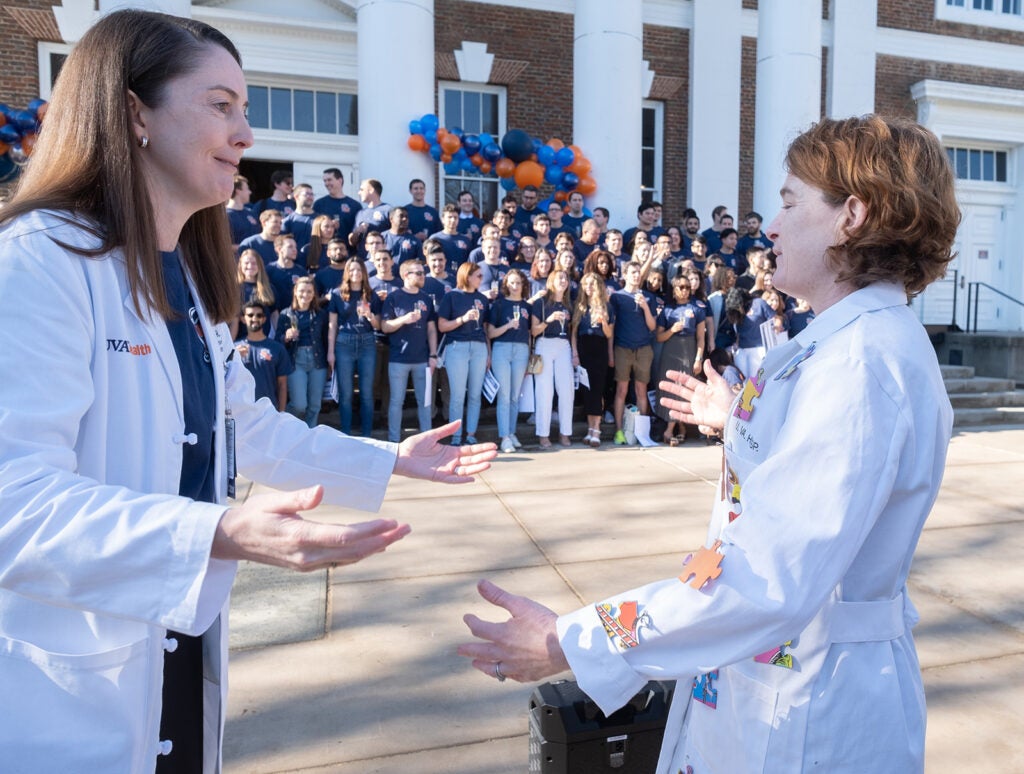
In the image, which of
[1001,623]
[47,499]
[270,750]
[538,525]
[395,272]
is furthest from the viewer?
[395,272]

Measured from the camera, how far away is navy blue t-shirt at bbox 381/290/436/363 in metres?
8.59

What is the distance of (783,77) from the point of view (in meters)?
13.3

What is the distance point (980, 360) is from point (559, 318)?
391 inches

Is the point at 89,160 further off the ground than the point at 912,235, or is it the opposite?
the point at 89,160

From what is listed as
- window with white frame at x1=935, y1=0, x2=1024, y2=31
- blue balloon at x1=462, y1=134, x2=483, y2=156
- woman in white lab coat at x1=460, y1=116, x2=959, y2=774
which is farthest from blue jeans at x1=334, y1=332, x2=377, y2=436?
window with white frame at x1=935, y1=0, x2=1024, y2=31

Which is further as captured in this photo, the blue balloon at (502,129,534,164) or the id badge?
the blue balloon at (502,129,534,164)

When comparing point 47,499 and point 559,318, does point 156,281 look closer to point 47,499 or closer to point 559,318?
point 47,499

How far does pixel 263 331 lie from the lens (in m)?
8.25

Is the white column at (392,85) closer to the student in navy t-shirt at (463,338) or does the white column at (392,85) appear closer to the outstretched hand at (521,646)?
the student in navy t-shirt at (463,338)

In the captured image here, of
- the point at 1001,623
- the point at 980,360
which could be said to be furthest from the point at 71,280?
the point at 980,360

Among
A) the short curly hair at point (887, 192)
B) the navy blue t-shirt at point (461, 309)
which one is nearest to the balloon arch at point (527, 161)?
the navy blue t-shirt at point (461, 309)

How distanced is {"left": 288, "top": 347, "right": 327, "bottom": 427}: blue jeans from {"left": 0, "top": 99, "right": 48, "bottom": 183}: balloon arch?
5.26 meters

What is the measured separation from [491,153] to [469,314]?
168 inches

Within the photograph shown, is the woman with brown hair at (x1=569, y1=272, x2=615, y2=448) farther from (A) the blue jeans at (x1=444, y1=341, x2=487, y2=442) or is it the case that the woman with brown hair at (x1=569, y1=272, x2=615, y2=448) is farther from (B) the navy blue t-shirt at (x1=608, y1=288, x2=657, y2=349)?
(A) the blue jeans at (x1=444, y1=341, x2=487, y2=442)
